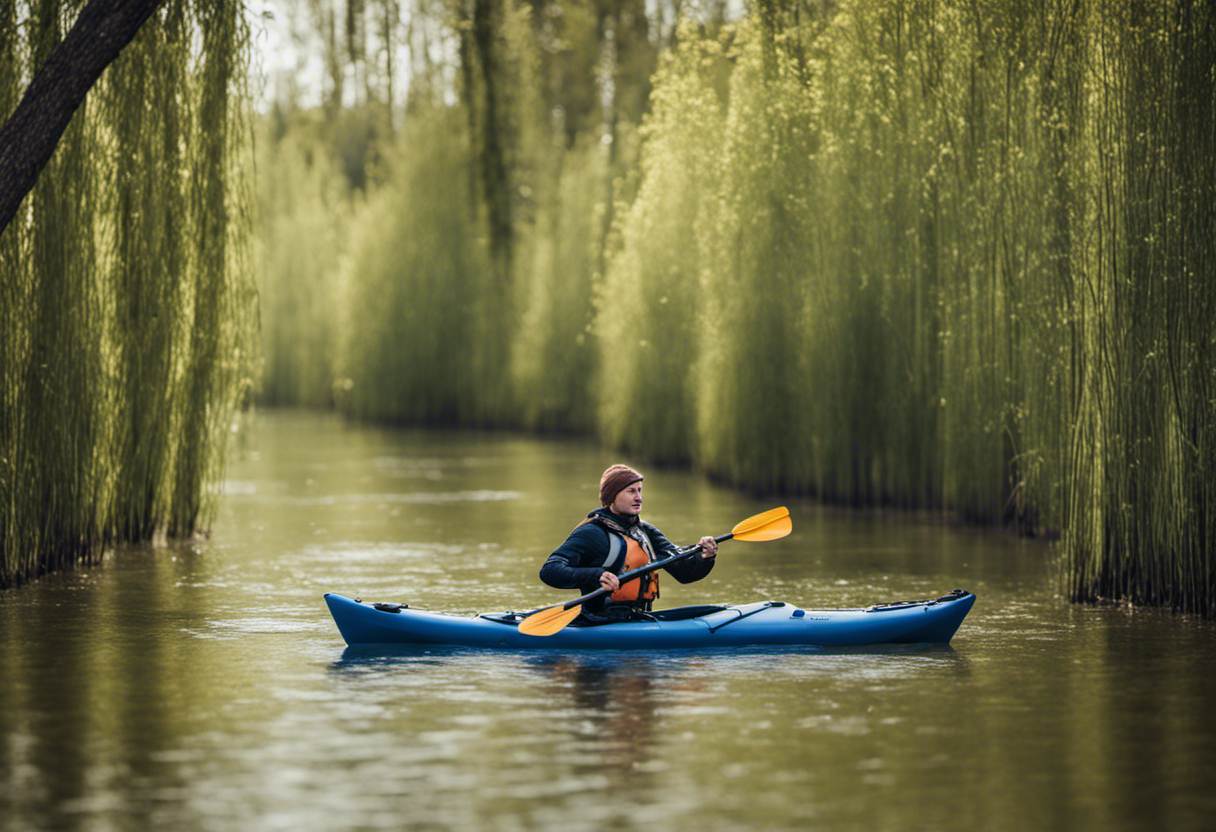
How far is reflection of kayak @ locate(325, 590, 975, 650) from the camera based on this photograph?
10.5 meters

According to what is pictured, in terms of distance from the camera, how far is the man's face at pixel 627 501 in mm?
10555

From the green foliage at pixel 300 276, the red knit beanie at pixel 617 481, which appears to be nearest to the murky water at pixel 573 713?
the red knit beanie at pixel 617 481

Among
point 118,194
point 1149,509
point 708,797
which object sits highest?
point 118,194

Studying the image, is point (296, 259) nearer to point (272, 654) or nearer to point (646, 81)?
point (646, 81)

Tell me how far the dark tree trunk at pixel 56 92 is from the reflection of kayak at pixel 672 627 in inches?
106

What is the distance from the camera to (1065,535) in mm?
12516

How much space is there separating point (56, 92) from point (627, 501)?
144 inches

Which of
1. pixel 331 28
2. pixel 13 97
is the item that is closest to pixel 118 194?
pixel 13 97

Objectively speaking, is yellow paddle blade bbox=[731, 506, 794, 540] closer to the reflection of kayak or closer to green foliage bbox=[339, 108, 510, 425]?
the reflection of kayak

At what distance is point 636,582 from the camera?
1073 centimetres

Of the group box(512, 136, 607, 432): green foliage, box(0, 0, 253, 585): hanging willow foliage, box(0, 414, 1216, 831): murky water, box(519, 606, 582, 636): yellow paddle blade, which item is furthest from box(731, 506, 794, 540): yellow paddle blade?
box(512, 136, 607, 432): green foliage

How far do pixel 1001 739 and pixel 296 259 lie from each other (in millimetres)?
35071

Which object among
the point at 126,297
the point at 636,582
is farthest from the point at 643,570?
the point at 126,297

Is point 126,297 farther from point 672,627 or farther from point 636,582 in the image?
point 672,627
